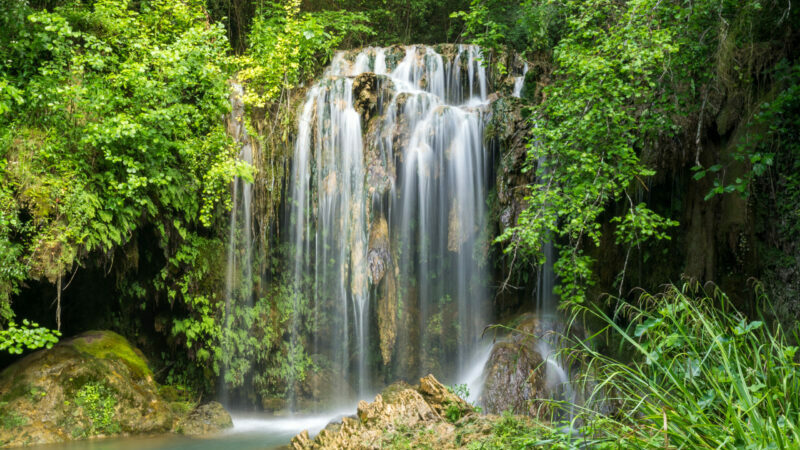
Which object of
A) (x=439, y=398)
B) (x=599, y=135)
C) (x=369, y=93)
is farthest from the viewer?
(x=369, y=93)

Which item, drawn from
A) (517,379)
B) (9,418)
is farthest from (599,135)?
(9,418)

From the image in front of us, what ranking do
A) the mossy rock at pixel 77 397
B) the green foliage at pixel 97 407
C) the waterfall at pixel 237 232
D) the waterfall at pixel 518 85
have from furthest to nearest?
the waterfall at pixel 518 85
the waterfall at pixel 237 232
the green foliage at pixel 97 407
the mossy rock at pixel 77 397

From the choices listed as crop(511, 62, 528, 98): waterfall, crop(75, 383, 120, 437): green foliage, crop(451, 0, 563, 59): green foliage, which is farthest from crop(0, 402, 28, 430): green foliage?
crop(511, 62, 528, 98): waterfall

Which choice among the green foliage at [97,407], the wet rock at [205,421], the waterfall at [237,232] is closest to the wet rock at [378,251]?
the waterfall at [237,232]

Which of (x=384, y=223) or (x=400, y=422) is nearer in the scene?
(x=400, y=422)

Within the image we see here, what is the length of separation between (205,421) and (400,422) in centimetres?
388

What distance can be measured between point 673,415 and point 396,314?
25.3 feet

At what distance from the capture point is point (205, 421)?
7965 millimetres

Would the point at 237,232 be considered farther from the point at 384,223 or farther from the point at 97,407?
the point at 97,407

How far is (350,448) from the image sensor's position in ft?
17.3

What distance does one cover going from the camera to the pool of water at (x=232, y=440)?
6852mm

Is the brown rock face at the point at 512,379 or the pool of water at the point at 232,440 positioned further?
the brown rock face at the point at 512,379

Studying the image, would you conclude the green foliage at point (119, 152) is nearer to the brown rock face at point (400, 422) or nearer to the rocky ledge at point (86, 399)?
the rocky ledge at point (86, 399)

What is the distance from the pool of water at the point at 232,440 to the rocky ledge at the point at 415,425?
146cm
